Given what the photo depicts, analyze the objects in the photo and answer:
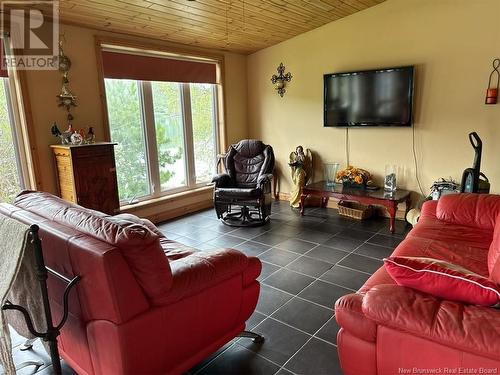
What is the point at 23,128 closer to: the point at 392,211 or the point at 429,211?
the point at 429,211

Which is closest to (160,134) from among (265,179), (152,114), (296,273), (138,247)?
(152,114)

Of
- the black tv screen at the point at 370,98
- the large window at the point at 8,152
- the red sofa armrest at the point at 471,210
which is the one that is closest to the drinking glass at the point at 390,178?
the black tv screen at the point at 370,98

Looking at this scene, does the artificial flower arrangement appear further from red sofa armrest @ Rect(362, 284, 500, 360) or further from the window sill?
red sofa armrest @ Rect(362, 284, 500, 360)

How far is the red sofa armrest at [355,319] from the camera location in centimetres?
144

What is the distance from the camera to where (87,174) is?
347cm

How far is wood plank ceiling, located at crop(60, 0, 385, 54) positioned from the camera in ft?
11.1

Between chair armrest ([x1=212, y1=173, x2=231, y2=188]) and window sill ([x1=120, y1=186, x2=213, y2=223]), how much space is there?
0.68 metres

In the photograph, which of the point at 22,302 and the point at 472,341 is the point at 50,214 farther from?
the point at 472,341

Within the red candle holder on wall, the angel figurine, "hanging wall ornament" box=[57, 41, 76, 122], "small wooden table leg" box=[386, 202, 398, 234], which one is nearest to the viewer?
"hanging wall ornament" box=[57, 41, 76, 122]

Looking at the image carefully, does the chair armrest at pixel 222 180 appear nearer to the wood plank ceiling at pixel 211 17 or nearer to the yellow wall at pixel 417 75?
the yellow wall at pixel 417 75

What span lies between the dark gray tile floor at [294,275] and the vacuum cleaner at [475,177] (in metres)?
0.86

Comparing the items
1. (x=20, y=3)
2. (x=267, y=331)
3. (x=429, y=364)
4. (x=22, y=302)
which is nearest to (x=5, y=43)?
(x=20, y=3)

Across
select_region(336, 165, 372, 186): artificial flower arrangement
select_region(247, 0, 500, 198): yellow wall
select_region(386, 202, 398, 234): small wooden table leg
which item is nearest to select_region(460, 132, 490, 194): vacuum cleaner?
select_region(247, 0, 500, 198): yellow wall

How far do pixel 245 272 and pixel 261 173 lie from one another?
2.81 metres
